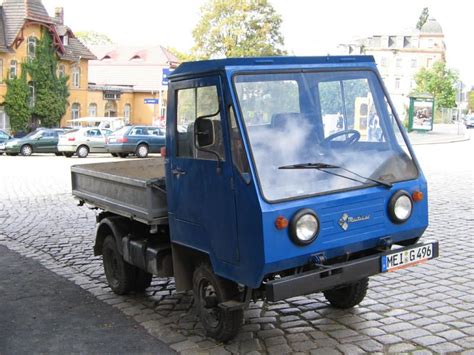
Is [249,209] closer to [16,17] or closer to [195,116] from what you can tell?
[195,116]

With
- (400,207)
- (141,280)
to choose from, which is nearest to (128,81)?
(141,280)

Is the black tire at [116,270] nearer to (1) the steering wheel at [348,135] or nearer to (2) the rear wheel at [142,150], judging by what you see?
(1) the steering wheel at [348,135]

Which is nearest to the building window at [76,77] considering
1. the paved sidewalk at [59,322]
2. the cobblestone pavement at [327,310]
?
the cobblestone pavement at [327,310]

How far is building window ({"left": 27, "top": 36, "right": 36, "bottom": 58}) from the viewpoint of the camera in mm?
49631

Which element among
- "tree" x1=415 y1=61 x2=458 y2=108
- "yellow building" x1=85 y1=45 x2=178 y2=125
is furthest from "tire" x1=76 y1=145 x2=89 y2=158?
"tree" x1=415 y1=61 x2=458 y2=108

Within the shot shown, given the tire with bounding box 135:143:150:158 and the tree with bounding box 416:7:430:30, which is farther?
the tree with bounding box 416:7:430:30

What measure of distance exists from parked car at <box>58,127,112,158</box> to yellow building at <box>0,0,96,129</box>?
1952cm

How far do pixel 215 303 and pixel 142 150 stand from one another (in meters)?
26.4

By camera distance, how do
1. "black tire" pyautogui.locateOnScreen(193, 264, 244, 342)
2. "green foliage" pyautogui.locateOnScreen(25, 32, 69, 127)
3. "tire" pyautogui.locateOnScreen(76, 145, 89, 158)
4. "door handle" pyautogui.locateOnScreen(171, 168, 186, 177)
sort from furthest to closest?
"green foliage" pyautogui.locateOnScreen(25, 32, 69, 127) < "tire" pyautogui.locateOnScreen(76, 145, 89, 158) < "door handle" pyautogui.locateOnScreen(171, 168, 186, 177) < "black tire" pyautogui.locateOnScreen(193, 264, 244, 342)

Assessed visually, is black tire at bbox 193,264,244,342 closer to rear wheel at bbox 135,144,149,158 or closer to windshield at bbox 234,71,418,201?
windshield at bbox 234,71,418,201

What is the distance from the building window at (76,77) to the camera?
55.1 m

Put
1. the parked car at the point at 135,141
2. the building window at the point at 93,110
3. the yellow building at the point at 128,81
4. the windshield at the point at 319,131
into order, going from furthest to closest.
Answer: the yellow building at the point at 128,81 → the building window at the point at 93,110 → the parked car at the point at 135,141 → the windshield at the point at 319,131

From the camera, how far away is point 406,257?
16.6 feet

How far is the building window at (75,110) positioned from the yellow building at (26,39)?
90 millimetres
